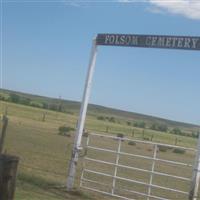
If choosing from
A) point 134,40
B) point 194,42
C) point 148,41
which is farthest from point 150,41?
point 194,42

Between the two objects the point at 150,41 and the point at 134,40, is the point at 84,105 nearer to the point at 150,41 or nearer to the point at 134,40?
the point at 134,40

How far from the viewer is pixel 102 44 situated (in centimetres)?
1361

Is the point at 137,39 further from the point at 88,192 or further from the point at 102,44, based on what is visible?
the point at 88,192

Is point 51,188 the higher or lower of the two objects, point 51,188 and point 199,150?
the lower

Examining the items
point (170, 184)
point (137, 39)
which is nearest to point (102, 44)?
point (137, 39)

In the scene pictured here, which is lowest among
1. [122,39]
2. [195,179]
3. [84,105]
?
[195,179]

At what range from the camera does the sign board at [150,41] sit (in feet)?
39.8

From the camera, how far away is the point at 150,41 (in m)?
12.8

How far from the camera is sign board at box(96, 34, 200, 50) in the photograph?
39.8 ft

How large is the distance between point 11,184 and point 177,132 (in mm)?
162900

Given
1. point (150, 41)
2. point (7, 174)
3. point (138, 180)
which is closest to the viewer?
point (7, 174)

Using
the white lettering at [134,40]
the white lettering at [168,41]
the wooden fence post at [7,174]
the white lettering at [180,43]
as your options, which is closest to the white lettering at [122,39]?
the white lettering at [134,40]

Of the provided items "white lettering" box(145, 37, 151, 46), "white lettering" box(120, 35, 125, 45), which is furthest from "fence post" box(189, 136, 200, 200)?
"white lettering" box(120, 35, 125, 45)

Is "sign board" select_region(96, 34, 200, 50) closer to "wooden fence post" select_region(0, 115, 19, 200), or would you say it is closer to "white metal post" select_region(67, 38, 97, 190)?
"white metal post" select_region(67, 38, 97, 190)
